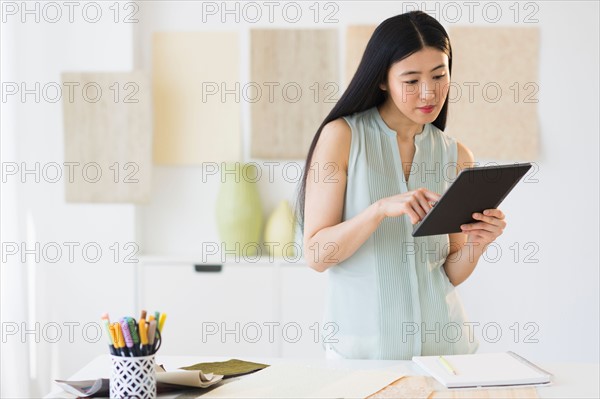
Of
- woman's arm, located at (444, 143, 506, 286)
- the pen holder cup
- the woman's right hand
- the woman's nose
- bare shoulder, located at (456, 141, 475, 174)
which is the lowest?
the pen holder cup

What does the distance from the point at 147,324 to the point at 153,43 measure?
2.38 meters

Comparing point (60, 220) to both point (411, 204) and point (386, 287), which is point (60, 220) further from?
point (411, 204)

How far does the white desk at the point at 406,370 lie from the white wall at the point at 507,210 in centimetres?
177

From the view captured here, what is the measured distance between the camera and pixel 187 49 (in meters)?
3.78

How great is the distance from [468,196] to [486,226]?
16 cm

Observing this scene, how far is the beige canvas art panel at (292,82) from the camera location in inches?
146

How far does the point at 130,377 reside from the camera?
1608 millimetres

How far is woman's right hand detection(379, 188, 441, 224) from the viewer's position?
1908mm

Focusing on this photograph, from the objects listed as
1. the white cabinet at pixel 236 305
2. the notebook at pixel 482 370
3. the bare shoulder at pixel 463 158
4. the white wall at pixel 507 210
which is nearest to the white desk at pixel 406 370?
the notebook at pixel 482 370

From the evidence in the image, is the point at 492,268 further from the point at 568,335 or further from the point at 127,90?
the point at 127,90

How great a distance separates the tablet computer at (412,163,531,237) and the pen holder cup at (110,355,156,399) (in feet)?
2.23

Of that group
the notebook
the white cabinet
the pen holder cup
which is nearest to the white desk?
the notebook

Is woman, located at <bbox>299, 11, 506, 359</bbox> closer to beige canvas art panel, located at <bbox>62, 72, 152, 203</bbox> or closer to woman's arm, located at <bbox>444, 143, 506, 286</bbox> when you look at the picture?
woman's arm, located at <bbox>444, 143, 506, 286</bbox>

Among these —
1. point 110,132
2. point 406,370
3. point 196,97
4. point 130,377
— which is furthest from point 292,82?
point 130,377
